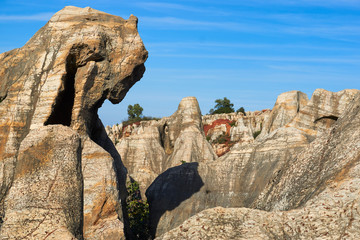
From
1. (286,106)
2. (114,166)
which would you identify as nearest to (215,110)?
(286,106)

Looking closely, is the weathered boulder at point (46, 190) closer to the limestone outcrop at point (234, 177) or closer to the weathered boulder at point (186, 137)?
the limestone outcrop at point (234, 177)

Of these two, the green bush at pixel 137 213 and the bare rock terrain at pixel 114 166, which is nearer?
the bare rock terrain at pixel 114 166

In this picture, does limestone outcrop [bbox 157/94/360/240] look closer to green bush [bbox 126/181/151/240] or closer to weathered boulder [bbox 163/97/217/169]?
green bush [bbox 126/181/151/240]

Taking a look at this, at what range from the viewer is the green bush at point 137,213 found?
2073 centimetres

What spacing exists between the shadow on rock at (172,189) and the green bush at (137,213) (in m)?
0.82

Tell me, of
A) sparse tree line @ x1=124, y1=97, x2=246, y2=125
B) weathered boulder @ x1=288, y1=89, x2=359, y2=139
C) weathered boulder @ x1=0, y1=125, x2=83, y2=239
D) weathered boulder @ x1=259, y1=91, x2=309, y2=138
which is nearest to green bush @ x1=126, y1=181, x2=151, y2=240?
weathered boulder @ x1=288, y1=89, x2=359, y2=139

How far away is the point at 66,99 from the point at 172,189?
23.8ft

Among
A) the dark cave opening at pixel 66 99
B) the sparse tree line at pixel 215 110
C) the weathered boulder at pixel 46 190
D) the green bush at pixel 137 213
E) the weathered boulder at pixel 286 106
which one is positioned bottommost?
the weathered boulder at pixel 46 190

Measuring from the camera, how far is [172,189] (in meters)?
23.4

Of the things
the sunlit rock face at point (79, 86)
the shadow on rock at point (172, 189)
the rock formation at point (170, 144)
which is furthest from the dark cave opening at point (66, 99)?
the rock formation at point (170, 144)

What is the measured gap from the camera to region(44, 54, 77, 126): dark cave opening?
16.9m

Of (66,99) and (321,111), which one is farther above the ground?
(321,111)

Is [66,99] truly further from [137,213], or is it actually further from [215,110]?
[215,110]

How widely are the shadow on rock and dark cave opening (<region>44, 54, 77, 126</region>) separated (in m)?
6.82
